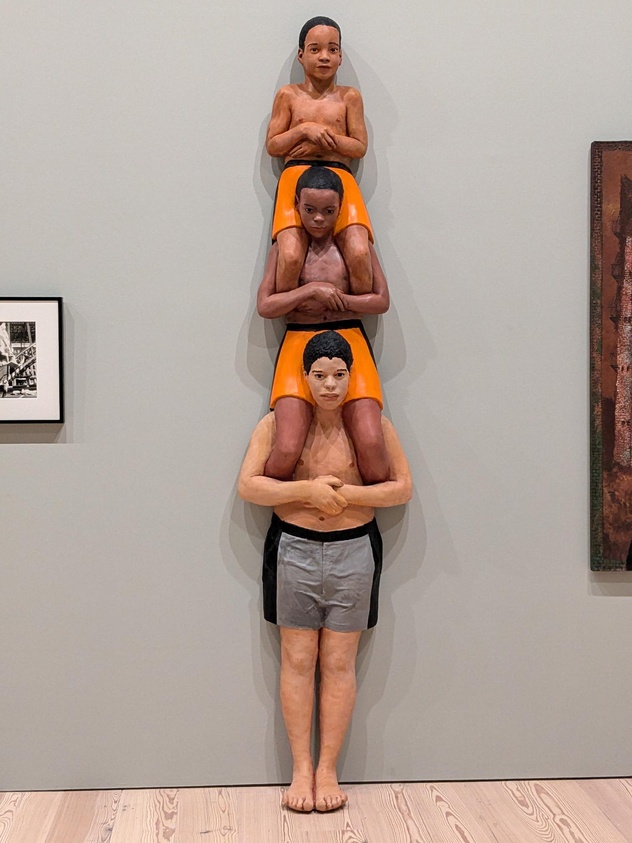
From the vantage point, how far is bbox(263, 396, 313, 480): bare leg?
1.95 metres

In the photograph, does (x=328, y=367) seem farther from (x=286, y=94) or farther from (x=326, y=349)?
(x=286, y=94)

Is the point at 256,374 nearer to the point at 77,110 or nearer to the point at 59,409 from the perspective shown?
the point at 59,409

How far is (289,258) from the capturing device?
6.34 ft

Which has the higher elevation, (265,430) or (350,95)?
(350,95)


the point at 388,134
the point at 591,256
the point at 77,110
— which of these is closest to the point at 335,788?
the point at 591,256

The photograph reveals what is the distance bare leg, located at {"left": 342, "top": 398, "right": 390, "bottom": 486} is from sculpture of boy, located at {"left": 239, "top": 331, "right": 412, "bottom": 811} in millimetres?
27

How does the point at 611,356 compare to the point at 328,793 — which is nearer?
the point at 328,793

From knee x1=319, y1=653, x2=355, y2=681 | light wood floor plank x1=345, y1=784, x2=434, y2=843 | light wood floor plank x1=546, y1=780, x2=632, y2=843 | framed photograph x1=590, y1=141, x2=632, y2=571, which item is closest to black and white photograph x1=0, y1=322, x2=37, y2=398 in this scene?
knee x1=319, y1=653, x2=355, y2=681

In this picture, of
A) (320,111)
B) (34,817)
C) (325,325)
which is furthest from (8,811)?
(320,111)

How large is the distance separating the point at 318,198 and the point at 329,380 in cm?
42

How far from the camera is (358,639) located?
2041mm

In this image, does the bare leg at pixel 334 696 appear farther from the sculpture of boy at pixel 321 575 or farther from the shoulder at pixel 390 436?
the shoulder at pixel 390 436

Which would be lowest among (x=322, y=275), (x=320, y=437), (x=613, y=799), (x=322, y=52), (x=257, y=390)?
(x=613, y=799)

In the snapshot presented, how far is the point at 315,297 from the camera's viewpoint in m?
1.93
